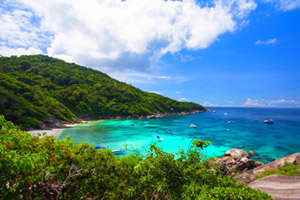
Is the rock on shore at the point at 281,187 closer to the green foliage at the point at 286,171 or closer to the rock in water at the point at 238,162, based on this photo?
the green foliage at the point at 286,171

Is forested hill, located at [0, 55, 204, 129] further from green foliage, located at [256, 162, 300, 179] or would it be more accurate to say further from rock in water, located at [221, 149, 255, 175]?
green foliage, located at [256, 162, 300, 179]

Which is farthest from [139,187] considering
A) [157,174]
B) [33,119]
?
[33,119]

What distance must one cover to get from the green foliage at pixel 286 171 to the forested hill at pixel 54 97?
138ft

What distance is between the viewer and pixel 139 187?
5.28 m

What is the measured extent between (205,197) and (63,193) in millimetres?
5899

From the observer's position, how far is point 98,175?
6441 millimetres

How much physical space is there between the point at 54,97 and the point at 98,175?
62.5 m

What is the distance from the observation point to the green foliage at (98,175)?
340cm

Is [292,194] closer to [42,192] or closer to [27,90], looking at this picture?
[42,192]

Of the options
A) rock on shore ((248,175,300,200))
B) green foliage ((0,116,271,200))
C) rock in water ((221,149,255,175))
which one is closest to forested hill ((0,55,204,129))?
green foliage ((0,116,271,200))

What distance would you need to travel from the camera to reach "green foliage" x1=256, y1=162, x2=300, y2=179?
1221 cm

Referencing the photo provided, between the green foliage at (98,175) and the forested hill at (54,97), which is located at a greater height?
the forested hill at (54,97)

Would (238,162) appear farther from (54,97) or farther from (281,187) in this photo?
(54,97)

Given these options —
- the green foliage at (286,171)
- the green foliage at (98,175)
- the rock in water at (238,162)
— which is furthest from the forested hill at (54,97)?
the green foliage at (286,171)
